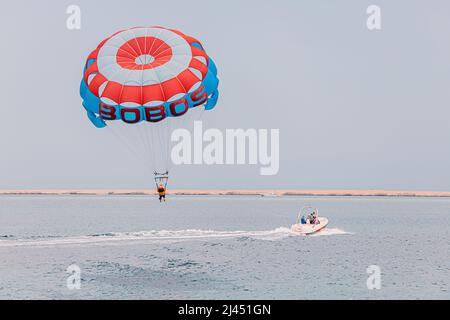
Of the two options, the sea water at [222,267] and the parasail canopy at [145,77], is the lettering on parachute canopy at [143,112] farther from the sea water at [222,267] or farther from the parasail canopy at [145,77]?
the sea water at [222,267]

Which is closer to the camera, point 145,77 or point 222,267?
point 145,77

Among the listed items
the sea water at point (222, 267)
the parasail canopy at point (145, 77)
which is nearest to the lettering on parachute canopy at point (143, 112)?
the parasail canopy at point (145, 77)

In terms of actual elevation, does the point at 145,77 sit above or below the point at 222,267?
above

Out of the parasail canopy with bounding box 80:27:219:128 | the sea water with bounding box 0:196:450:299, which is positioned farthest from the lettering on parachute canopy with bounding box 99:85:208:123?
the sea water with bounding box 0:196:450:299

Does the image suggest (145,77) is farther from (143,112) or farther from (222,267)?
(222,267)

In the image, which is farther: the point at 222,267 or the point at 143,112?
the point at 222,267

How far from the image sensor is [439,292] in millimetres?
28969

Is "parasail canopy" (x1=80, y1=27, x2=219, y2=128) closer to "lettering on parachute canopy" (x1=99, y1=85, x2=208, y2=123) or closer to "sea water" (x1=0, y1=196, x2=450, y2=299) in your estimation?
"lettering on parachute canopy" (x1=99, y1=85, x2=208, y2=123)

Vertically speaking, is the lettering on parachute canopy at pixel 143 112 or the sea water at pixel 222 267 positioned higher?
the lettering on parachute canopy at pixel 143 112

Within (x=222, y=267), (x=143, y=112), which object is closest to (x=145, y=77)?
(x=143, y=112)

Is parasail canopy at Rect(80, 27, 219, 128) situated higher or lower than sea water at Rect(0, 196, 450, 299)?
higher
